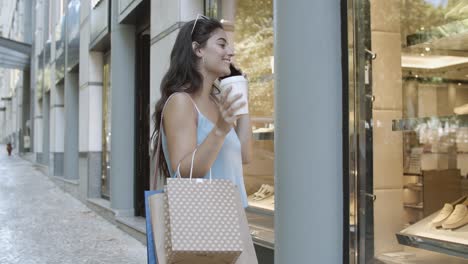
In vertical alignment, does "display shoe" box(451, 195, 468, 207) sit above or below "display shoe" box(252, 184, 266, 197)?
above

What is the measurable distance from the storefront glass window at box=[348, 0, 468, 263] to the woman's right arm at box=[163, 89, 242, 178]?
137cm

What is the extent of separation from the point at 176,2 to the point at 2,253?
359cm

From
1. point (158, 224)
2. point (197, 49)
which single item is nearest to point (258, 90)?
point (197, 49)

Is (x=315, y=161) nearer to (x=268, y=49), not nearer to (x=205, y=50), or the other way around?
(x=205, y=50)

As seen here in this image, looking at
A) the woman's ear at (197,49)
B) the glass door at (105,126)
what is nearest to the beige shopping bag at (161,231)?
the woman's ear at (197,49)

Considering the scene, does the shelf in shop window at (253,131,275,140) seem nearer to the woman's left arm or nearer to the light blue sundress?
the woman's left arm

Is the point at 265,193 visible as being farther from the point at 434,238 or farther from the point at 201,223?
the point at 201,223

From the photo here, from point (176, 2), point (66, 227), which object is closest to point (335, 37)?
point (176, 2)

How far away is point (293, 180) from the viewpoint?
2.64 meters

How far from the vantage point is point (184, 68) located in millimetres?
1886

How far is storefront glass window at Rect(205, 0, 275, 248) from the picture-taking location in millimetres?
4441

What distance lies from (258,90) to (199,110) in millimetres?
3005

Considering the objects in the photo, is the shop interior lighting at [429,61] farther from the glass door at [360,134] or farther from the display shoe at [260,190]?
the display shoe at [260,190]

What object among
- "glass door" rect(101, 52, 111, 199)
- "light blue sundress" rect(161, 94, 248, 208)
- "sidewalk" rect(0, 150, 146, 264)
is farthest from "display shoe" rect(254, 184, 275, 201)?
"glass door" rect(101, 52, 111, 199)
